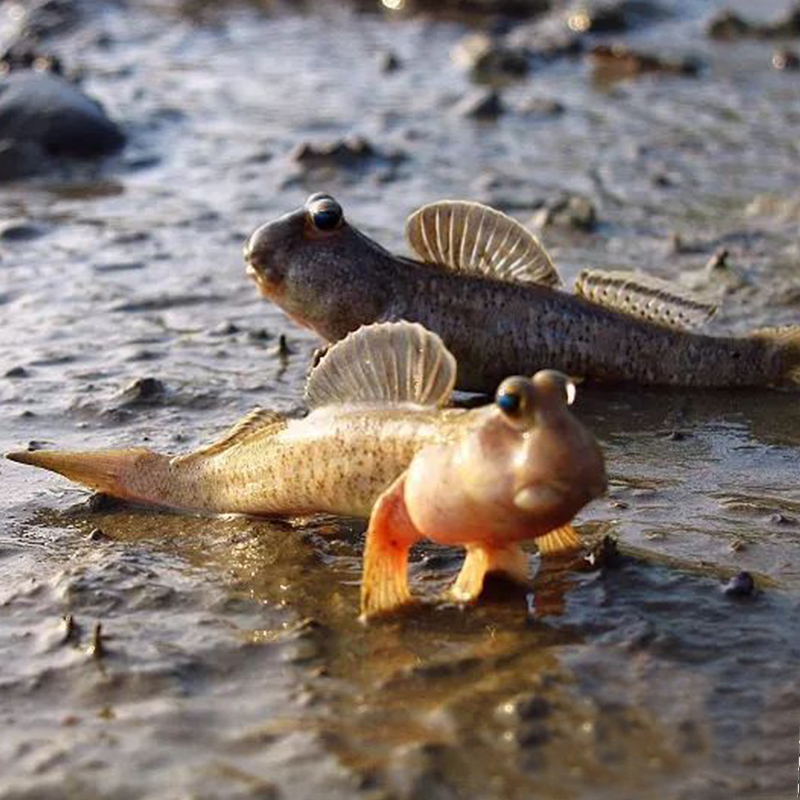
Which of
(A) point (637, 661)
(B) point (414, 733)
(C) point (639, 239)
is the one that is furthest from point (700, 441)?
(C) point (639, 239)

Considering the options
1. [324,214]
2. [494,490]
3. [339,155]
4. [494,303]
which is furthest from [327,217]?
[339,155]

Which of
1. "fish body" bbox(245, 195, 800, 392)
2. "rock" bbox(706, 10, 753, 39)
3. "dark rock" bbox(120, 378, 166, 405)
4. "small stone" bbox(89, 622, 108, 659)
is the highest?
"rock" bbox(706, 10, 753, 39)

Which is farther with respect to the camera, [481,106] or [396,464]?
[481,106]

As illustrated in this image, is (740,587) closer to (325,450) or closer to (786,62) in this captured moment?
(325,450)

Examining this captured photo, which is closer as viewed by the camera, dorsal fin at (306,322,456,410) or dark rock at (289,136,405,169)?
dorsal fin at (306,322,456,410)

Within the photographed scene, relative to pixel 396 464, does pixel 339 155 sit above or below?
above

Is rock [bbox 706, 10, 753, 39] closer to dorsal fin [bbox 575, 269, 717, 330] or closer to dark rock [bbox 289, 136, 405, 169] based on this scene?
dark rock [bbox 289, 136, 405, 169]

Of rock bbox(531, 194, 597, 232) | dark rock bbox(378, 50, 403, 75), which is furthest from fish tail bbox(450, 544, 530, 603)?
dark rock bbox(378, 50, 403, 75)
